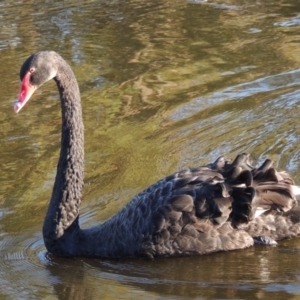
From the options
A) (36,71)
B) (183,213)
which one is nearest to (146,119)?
(36,71)

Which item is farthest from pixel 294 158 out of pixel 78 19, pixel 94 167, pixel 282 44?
pixel 78 19

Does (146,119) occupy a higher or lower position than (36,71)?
lower

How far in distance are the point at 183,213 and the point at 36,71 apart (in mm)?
1276

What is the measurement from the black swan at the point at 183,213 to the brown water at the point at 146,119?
3.6 inches

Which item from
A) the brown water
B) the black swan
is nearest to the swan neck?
the black swan

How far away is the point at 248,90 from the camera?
8523 millimetres

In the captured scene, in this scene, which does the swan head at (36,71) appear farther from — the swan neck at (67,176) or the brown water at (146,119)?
the brown water at (146,119)

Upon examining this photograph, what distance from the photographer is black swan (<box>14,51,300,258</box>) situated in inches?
214

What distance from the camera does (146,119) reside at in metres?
8.02

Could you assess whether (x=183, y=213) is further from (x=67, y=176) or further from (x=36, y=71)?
(x=36, y=71)

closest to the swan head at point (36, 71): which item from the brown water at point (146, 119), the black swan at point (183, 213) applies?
the black swan at point (183, 213)

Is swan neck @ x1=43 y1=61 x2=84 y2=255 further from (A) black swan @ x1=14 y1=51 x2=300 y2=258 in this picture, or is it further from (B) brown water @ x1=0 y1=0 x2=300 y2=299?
(B) brown water @ x1=0 y1=0 x2=300 y2=299

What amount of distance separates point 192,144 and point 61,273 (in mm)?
2211

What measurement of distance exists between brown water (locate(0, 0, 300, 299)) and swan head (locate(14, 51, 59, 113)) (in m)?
→ 0.97
